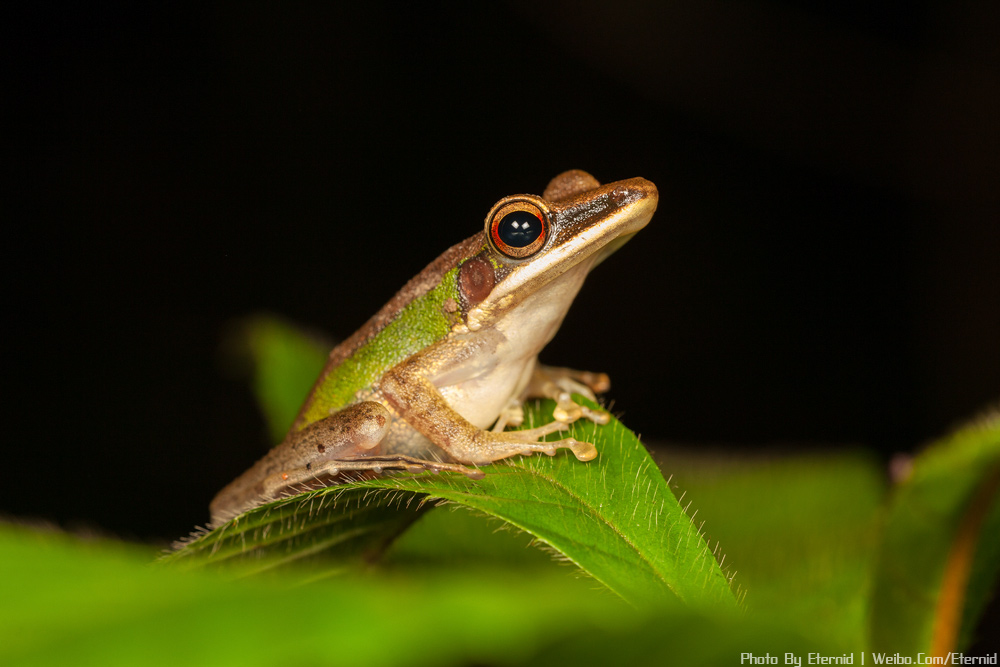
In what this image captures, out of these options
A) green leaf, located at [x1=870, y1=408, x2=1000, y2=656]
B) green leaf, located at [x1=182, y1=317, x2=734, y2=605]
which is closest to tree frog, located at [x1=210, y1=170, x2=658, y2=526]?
green leaf, located at [x1=182, y1=317, x2=734, y2=605]

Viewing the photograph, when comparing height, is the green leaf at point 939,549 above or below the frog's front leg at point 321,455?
below

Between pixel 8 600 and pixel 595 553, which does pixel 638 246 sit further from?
pixel 8 600

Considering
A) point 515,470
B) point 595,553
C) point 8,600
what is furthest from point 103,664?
point 515,470

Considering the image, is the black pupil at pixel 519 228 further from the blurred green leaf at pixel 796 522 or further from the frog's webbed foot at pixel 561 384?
the blurred green leaf at pixel 796 522

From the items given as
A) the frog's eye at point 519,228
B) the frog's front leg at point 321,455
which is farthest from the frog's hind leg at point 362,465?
the frog's eye at point 519,228

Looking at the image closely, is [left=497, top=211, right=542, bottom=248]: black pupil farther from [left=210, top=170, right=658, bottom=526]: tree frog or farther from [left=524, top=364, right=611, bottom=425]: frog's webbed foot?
[left=524, top=364, right=611, bottom=425]: frog's webbed foot

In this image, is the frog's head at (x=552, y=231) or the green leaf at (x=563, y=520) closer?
the green leaf at (x=563, y=520)

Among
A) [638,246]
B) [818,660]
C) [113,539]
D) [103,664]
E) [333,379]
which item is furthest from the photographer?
[638,246]
